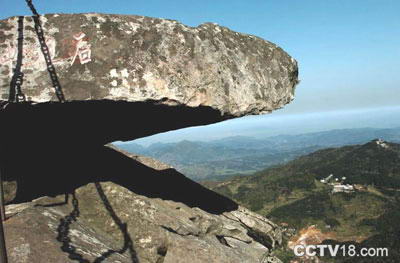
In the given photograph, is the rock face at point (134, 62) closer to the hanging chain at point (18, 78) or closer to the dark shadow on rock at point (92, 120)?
the hanging chain at point (18, 78)

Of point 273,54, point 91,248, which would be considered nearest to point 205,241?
point 91,248

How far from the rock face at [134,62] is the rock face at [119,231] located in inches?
132

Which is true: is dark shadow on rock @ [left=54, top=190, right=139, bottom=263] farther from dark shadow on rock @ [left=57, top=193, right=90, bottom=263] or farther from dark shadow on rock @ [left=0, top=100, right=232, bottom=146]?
dark shadow on rock @ [left=0, top=100, right=232, bottom=146]

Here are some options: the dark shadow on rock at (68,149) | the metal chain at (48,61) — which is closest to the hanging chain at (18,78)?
the metal chain at (48,61)

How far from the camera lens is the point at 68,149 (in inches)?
562

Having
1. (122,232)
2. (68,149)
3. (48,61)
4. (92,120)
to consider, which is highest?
(48,61)

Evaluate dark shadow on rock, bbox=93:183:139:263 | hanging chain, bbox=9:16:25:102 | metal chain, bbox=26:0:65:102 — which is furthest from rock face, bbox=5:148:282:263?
metal chain, bbox=26:0:65:102

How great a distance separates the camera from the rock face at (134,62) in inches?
399

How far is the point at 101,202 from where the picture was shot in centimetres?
1227

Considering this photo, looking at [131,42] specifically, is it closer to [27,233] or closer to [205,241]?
[27,233]

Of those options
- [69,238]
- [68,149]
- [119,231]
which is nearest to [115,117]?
[68,149]

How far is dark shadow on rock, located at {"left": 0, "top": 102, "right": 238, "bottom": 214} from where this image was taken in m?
11.6

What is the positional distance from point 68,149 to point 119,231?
449 cm

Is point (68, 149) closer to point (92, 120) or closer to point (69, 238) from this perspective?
point (92, 120)
